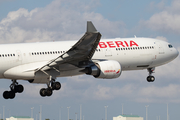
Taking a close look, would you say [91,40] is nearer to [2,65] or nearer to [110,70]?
[110,70]

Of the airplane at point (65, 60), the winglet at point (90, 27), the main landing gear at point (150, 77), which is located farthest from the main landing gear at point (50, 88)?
the main landing gear at point (150, 77)

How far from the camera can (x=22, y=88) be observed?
48.4 m

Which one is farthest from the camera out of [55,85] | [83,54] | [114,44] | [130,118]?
[130,118]

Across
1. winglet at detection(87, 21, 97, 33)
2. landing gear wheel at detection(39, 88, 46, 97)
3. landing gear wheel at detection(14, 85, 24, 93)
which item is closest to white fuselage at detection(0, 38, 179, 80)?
landing gear wheel at detection(39, 88, 46, 97)

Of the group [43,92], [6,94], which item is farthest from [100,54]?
[6,94]

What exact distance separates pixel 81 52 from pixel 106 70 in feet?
13.5

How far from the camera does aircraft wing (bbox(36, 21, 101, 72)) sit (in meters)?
35.7

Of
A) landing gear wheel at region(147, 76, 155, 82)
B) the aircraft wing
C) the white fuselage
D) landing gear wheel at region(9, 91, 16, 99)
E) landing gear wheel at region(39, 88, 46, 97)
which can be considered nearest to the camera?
the aircraft wing

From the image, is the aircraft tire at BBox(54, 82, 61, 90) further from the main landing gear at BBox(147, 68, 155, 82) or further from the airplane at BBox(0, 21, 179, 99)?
the main landing gear at BBox(147, 68, 155, 82)

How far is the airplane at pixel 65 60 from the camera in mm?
41644

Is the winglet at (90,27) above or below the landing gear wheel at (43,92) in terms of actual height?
above

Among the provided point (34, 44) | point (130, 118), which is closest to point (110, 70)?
→ point (34, 44)

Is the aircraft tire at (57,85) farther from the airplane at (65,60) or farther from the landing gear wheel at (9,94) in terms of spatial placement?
the landing gear wheel at (9,94)

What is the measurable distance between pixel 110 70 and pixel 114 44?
16.9 ft
